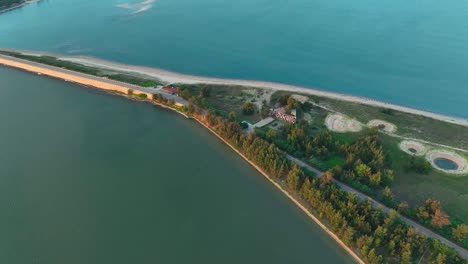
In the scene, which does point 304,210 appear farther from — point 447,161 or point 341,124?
point 447,161

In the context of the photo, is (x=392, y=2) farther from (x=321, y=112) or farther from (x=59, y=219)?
(x=59, y=219)

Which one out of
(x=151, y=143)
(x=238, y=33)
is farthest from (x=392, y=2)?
(x=151, y=143)

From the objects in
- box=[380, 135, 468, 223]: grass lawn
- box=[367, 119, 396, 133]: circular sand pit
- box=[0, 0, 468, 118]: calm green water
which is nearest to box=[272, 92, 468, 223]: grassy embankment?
box=[380, 135, 468, 223]: grass lawn

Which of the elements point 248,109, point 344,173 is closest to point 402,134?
point 344,173

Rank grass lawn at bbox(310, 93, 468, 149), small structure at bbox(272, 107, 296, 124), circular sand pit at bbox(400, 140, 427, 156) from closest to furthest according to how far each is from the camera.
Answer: circular sand pit at bbox(400, 140, 427, 156) → grass lawn at bbox(310, 93, 468, 149) → small structure at bbox(272, 107, 296, 124)

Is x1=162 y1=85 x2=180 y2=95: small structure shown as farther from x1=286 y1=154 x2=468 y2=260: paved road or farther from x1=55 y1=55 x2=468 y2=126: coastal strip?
x1=286 y1=154 x2=468 y2=260: paved road

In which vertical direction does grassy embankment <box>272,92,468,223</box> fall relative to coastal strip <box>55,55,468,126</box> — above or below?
below

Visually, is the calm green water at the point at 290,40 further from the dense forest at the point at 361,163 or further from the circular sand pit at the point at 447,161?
the dense forest at the point at 361,163
